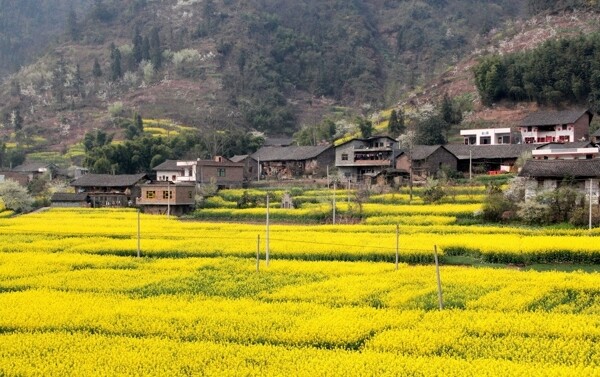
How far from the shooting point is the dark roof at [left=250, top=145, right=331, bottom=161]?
72050 millimetres

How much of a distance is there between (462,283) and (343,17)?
539 feet

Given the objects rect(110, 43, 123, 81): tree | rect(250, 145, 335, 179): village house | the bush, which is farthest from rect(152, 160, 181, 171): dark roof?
rect(110, 43, 123, 81): tree

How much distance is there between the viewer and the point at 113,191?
65.5 metres

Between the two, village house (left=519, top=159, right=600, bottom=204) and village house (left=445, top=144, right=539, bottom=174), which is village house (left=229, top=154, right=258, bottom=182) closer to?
village house (left=445, top=144, right=539, bottom=174)

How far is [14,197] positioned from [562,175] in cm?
4556

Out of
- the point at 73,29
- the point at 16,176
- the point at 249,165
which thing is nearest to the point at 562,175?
the point at 249,165

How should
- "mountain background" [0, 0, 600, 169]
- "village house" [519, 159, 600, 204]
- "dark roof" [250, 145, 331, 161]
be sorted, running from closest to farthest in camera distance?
"village house" [519, 159, 600, 204] → "dark roof" [250, 145, 331, 161] → "mountain background" [0, 0, 600, 169]

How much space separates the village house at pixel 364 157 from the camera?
2574 inches

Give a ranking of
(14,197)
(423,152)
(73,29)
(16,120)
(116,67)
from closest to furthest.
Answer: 1. (14,197)
2. (423,152)
3. (16,120)
4. (116,67)
5. (73,29)

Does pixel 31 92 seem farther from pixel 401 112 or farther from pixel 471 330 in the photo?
pixel 471 330

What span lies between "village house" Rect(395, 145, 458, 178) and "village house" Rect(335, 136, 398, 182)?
356cm

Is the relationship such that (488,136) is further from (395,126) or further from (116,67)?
(116,67)

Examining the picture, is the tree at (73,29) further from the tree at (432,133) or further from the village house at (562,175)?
the village house at (562,175)

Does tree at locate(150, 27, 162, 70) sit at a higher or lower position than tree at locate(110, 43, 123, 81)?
higher
